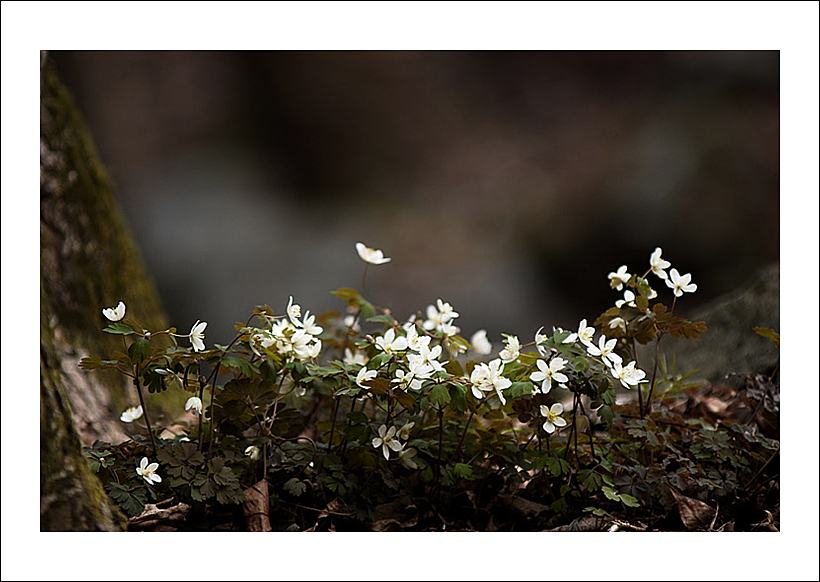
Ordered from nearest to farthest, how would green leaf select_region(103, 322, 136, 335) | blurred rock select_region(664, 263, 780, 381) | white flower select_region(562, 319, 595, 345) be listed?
green leaf select_region(103, 322, 136, 335) < white flower select_region(562, 319, 595, 345) < blurred rock select_region(664, 263, 780, 381)

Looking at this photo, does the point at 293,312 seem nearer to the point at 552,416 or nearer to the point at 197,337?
the point at 197,337

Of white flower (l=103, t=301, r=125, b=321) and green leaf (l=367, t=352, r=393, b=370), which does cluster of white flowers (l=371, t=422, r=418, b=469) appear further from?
white flower (l=103, t=301, r=125, b=321)

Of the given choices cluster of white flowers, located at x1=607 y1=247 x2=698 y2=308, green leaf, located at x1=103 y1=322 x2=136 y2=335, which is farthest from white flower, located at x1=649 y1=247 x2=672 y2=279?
green leaf, located at x1=103 y1=322 x2=136 y2=335

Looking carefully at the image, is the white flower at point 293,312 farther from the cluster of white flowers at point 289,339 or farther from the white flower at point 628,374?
the white flower at point 628,374

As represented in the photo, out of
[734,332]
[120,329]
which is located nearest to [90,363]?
[120,329]

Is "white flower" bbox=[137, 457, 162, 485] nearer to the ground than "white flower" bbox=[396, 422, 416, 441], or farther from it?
nearer to the ground

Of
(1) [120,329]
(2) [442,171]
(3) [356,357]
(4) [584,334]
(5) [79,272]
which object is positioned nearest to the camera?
(1) [120,329]

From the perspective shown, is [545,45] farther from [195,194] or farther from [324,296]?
[195,194]
